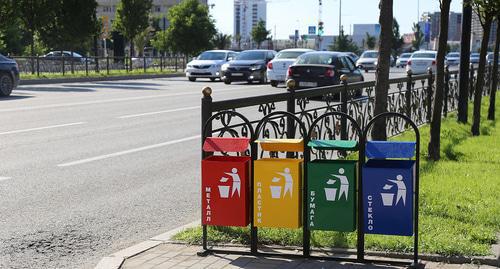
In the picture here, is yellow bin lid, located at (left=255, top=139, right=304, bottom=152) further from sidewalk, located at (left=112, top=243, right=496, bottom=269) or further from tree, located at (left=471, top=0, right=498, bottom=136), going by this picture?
tree, located at (left=471, top=0, right=498, bottom=136)

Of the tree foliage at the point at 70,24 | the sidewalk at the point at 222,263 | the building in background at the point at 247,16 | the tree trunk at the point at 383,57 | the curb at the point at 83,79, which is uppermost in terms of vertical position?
the building in background at the point at 247,16

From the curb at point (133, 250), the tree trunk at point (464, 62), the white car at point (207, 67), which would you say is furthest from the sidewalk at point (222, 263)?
the white car at point (207, 67)

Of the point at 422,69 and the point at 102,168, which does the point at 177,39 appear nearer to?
the point at 422,69

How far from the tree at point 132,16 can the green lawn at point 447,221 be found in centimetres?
3675

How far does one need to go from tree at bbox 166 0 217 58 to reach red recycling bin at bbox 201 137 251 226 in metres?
43.1

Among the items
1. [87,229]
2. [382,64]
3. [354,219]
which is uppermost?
[382,64]

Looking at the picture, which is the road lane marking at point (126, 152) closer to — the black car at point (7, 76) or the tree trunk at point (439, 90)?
the tree trunk at point (439, 90)

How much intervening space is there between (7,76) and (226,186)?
18.3 m

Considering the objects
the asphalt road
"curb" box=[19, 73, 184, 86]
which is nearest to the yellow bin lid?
the asphalt road

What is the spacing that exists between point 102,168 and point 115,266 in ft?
14.9

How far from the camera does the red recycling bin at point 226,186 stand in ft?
17.7

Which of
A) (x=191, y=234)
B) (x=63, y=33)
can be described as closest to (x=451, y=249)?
(x=191, y=234)

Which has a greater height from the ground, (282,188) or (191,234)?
(282,188)

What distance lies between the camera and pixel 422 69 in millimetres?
36156
